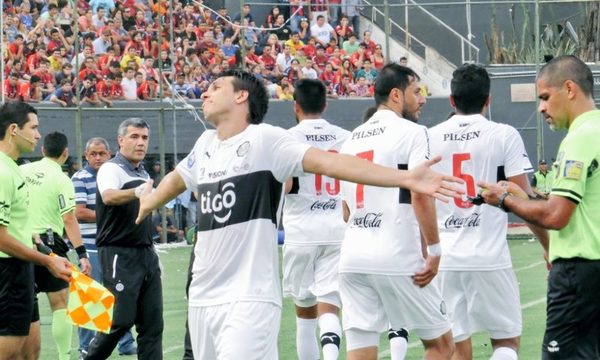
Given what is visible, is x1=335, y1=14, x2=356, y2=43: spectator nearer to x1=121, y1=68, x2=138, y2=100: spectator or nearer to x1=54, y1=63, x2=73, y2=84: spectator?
x1=121, y1=68, x2=138, y2=100: spectator

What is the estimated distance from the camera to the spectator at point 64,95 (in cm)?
2825

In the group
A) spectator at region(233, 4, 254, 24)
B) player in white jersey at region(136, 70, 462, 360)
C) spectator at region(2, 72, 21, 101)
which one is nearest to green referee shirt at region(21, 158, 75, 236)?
player in white jersey at region(136, 70, 462, 360)

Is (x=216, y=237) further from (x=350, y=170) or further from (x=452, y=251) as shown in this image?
(x=452, y=251)

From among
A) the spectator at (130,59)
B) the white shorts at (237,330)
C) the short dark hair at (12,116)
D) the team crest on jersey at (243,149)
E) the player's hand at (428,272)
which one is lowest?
the white shorts at (237,330)

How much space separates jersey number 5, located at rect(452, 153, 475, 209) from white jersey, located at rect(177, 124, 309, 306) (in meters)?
2.44

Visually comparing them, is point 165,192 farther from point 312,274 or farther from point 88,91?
point 88,91

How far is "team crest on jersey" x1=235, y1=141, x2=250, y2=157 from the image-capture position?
737cm

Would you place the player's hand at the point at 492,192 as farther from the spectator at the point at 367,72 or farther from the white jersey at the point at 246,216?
the spectator at the point at 367,72

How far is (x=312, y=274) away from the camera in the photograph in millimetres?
11695

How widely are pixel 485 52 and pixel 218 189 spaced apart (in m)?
28.6

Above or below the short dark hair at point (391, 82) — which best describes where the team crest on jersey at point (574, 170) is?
below

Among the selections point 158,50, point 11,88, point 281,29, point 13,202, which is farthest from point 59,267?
point 281,29

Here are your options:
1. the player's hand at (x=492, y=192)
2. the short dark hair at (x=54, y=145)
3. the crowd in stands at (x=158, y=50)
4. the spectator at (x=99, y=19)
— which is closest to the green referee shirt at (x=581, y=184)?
the player's hand at (x=492, y=192)

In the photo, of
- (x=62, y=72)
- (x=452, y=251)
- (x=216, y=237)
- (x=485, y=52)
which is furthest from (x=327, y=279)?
(x=485, y=52)
